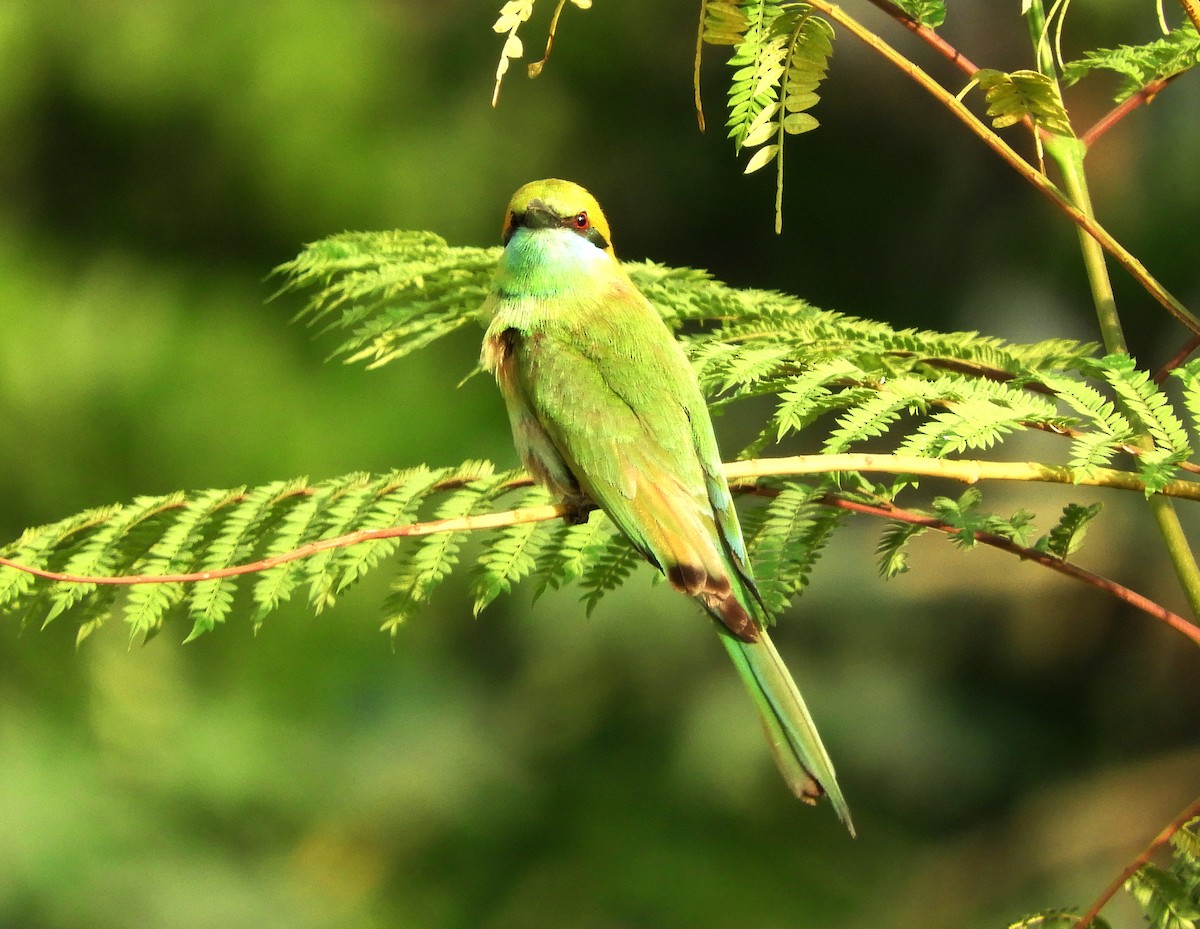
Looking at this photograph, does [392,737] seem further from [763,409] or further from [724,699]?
[763,409]

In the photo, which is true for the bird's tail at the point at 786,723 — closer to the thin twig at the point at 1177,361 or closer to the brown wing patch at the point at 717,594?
the brown wing patch at the point at 717,594

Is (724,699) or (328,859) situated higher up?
(724,699)

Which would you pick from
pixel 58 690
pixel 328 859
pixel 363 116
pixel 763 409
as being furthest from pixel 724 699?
pixel 363 116

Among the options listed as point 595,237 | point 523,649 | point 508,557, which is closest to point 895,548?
point 508,557

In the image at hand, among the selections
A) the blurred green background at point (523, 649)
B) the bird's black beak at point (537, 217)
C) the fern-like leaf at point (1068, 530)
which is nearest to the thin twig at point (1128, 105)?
the fern-like leaf at point (1068, 530)

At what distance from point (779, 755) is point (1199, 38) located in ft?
3.17

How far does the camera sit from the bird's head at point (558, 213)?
215 cm

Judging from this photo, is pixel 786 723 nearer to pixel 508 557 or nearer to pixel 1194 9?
pixel 508 557

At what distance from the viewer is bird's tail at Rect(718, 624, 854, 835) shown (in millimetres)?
1496

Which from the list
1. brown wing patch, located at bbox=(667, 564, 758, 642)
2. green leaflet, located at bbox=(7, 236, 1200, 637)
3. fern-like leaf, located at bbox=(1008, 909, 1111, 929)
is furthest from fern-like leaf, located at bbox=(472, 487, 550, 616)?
fern-like leaf, located at bbox=(1008, 909, 1111, 929)

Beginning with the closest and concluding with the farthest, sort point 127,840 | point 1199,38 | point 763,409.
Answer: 1. point 1199,38
2. point 127,840
3. point 763,409

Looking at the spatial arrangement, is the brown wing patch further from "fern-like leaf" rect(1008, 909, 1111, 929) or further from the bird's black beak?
the bird's black beak

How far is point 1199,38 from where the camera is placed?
1684mm

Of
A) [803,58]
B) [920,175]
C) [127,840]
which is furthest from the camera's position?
[920,175]
